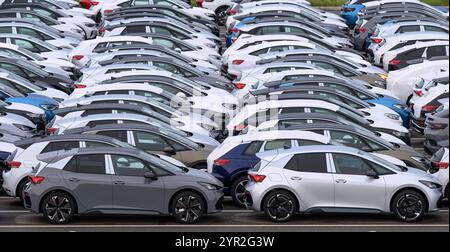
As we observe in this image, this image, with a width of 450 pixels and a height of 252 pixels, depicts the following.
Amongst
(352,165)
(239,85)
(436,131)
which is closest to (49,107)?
(239,85)

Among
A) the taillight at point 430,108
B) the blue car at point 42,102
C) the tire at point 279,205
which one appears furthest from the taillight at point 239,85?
the tire at point 279,205

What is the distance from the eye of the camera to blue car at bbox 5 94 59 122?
2967 cm

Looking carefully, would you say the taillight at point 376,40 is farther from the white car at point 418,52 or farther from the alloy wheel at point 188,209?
the alloy wheel at point 188,209

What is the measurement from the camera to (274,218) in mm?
22797

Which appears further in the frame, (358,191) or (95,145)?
(95,145)

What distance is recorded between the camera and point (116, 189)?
22.5m

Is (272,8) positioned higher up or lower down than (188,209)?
higher up

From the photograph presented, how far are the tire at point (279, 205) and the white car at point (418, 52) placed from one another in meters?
12.7

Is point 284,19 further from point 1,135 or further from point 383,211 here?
point 383,211

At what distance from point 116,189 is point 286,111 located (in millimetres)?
6148

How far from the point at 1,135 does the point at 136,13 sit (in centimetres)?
1375

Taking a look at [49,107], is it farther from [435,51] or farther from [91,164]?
[435,51]

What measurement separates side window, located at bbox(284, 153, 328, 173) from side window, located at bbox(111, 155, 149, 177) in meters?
2.49

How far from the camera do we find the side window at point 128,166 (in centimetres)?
2269
